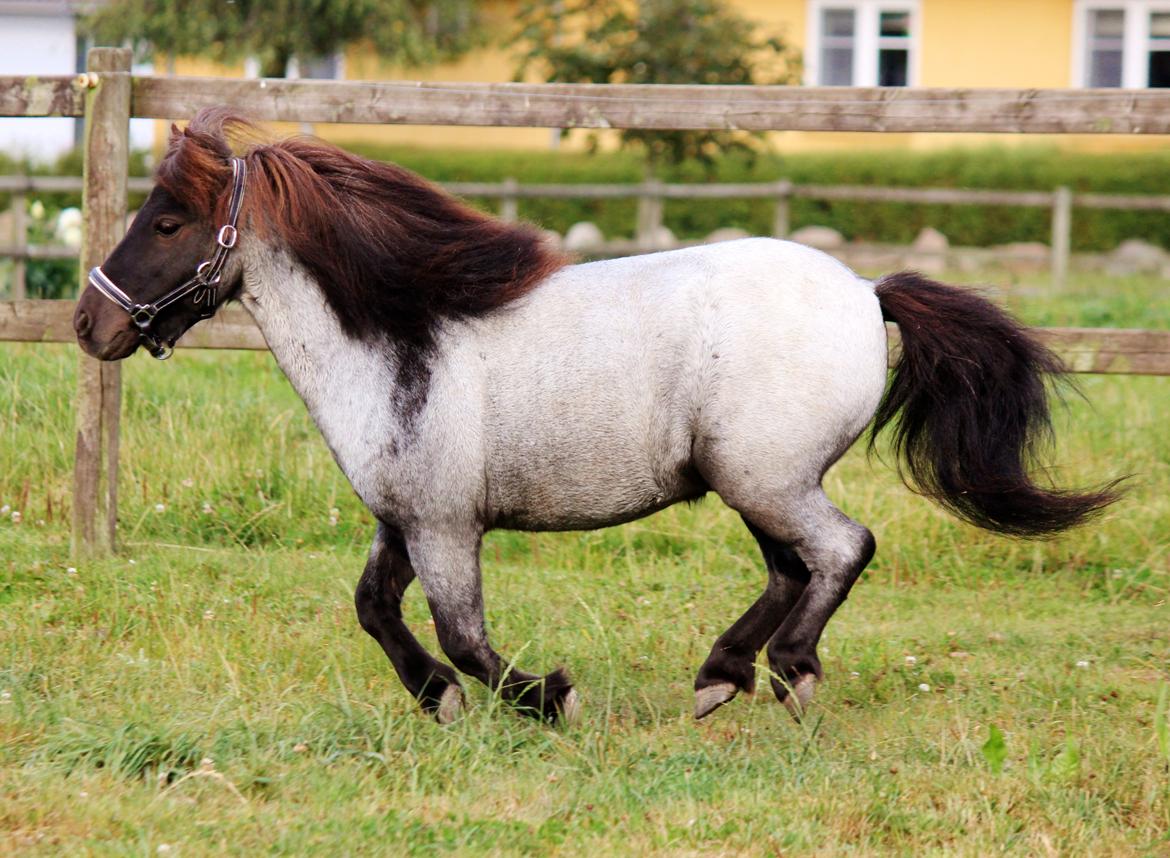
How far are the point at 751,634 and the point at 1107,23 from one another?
24229 mm

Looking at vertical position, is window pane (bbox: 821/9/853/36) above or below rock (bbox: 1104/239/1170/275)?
above

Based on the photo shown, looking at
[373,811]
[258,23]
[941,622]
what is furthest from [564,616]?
[258,23]

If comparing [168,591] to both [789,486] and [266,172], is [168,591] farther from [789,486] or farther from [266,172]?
[789,486]

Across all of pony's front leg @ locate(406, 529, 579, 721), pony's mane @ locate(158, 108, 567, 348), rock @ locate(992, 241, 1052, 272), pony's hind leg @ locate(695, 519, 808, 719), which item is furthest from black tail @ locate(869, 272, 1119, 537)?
rock @ locate(992, 241, 1052, 272)

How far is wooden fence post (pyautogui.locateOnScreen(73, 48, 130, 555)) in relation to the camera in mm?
6023

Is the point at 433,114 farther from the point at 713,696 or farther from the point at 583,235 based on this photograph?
the point at 583,235

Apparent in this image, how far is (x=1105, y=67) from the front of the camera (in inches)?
1009

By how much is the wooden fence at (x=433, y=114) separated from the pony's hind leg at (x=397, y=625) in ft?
5.97

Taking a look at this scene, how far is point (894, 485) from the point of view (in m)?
6.97

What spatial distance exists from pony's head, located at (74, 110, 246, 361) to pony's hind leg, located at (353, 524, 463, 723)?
99cm

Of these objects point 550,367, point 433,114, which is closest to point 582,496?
point 550,367

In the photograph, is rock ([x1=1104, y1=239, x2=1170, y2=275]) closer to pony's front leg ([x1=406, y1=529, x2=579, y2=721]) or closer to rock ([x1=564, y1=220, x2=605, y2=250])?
rock ([x1=564, y1=220, x2=605, y2=250])

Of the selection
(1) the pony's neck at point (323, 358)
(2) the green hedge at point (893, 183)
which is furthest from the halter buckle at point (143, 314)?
(2) the green hedge at point (893, 183)

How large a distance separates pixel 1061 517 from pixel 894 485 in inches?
98.7
